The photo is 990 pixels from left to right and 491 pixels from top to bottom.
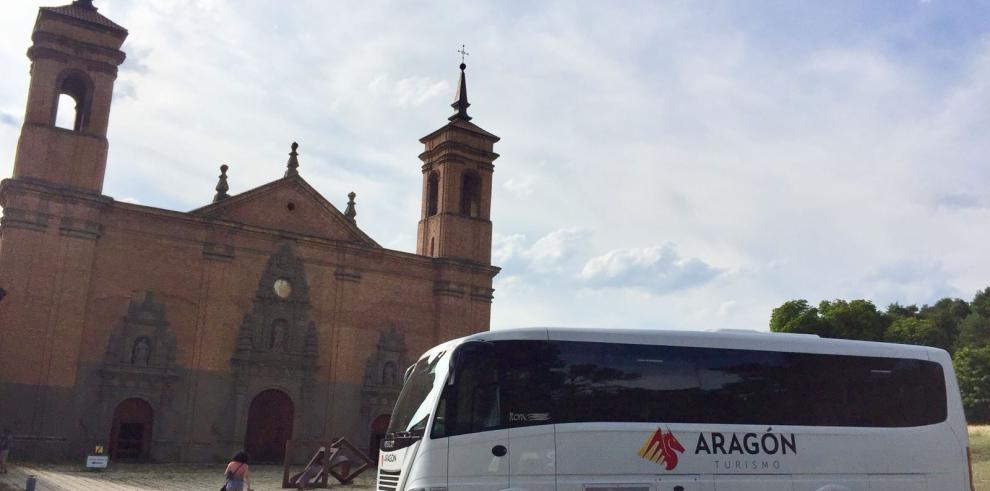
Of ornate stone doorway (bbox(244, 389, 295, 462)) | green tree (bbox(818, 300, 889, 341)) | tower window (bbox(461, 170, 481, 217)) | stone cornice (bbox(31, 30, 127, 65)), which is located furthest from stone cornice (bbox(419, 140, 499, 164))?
green tree (bbox(818, 300, 889, 341))

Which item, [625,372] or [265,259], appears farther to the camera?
[265,259]

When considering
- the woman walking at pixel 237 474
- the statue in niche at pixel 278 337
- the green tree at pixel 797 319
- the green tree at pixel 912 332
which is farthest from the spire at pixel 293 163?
the green tree at pixel 912 332

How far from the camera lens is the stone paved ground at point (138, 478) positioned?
19.7m

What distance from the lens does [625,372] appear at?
1194 cm

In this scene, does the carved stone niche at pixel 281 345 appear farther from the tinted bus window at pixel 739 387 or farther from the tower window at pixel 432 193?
the tinted bus window at pixel 739 387

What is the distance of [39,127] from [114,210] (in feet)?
12.2

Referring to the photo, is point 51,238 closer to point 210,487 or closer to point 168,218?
point 168,218

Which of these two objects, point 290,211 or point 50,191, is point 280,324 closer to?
point 290,211

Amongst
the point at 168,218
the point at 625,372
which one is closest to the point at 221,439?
the point at 168,218

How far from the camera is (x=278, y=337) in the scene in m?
31.5

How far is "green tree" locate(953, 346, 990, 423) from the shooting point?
168 ft

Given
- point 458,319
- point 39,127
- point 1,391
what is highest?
point 39,127

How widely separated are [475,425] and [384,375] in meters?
22.9

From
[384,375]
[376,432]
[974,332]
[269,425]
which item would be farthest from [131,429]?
[974,332]
